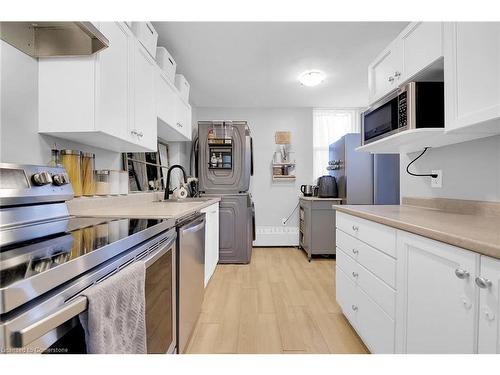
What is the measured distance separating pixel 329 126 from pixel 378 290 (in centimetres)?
352

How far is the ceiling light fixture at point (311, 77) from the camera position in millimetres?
2908

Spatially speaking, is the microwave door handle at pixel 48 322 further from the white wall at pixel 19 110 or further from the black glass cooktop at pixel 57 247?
the white wall at pixel 19 110

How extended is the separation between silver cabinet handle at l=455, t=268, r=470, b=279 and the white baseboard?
11.3 ft

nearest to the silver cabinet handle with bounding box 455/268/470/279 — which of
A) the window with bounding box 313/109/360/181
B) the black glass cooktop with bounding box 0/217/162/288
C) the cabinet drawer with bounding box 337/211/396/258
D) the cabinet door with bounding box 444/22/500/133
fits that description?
the cabinet drawer with bounding box 337/211/396/258

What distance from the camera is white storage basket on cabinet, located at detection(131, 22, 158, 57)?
167 centimetres

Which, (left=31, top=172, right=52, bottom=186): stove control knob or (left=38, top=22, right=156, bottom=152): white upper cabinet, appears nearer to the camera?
(left=31, top=172, right=52, bottom=186): stove control knob

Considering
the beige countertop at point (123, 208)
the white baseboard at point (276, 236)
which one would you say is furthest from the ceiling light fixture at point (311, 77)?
the white baseboard at point (276, 236)

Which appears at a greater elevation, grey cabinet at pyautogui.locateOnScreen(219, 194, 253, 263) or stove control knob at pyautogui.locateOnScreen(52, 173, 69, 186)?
stove control knob at pyautogui.locateOnScreen(52, 173, 69, 186)

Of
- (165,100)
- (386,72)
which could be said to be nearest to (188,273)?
(165,100)

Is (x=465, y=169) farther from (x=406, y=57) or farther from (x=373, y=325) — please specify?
(x=373, y=325)

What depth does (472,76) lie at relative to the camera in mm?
1079

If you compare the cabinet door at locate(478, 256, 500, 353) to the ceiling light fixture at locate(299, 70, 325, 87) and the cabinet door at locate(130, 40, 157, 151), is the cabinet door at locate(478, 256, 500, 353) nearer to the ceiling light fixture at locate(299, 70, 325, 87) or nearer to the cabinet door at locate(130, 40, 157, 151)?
the cabinet door at locate(130, 40, 157, 151)

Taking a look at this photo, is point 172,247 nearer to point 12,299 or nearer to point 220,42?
point 12,299
